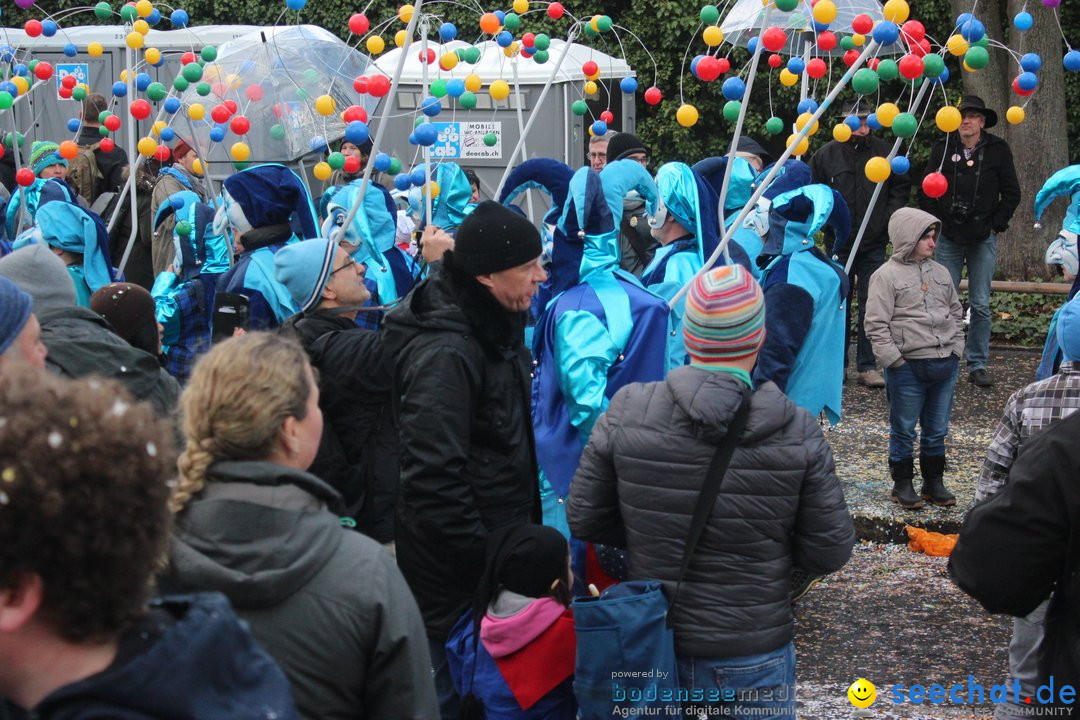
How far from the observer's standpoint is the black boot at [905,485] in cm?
675

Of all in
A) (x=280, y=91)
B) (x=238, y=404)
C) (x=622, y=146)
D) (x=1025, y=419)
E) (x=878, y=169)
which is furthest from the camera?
(x=622, y=146)

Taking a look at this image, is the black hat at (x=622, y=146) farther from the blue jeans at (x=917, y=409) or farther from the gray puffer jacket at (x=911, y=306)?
the blue jeans at (x=917, y=409)

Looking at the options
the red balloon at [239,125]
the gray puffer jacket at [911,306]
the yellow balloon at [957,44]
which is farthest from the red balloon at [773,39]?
the red balloon at [239,125]

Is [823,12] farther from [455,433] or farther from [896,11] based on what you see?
[455,433]

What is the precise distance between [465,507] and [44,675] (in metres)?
1.85

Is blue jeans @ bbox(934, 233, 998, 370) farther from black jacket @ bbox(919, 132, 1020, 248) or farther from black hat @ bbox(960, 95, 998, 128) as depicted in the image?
black hat @ bbox(960, 95, 998, 128)

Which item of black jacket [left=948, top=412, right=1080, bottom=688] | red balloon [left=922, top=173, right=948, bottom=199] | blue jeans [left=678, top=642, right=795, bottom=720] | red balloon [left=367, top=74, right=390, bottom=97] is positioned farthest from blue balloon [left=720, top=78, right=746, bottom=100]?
black jacket [left=948, top=412, right=1080, bottom=688]

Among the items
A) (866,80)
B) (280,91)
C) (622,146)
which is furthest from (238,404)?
(622,146)

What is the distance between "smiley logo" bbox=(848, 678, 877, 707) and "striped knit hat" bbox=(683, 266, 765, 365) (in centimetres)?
207

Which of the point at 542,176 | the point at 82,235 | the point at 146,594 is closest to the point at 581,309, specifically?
the point at 542,176

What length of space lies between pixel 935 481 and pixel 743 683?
415 cm

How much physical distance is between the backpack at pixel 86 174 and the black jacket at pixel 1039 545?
8566 mm

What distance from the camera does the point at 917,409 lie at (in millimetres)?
6750

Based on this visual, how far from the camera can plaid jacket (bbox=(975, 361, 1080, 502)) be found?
3.60 m
